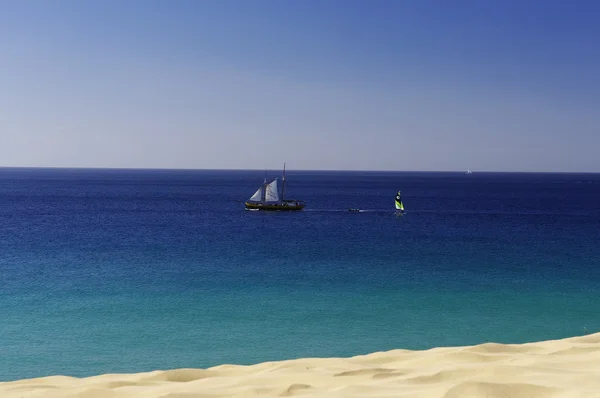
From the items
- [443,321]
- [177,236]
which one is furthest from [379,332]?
[177,236]

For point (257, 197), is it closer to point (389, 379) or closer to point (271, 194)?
point (271, 194)

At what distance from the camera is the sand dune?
591cm

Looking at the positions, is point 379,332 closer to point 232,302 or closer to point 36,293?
point 232,302

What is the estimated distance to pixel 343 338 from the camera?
18.5 m

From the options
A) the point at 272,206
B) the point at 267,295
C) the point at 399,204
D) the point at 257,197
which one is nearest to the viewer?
the point at 267,295

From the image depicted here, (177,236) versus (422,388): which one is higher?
(422,388)

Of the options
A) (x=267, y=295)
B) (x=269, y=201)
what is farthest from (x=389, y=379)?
(x=269, y=201)

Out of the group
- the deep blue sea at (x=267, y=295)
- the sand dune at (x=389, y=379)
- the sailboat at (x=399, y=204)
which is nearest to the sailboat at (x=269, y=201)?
the sailboat at (x=399, y=204)

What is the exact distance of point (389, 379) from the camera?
709 centimetres

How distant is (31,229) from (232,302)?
151ft

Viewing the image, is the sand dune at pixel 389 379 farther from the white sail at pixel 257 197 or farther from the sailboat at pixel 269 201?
the white sail at pixel 257 197

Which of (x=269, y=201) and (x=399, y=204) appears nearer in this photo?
(x=399, y=204)

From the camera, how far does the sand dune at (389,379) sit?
19.4ft

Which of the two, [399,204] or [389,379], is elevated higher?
[389,379]
